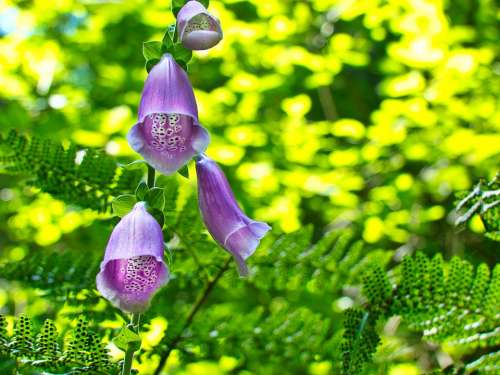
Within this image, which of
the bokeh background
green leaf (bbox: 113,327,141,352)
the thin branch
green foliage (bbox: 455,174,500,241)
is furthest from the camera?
the bokeh background

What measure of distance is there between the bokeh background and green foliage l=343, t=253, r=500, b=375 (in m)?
0.85

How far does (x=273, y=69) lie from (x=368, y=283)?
1.36m

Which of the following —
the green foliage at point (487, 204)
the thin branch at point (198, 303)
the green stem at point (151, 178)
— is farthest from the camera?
A: the thin branch at point (198, 303)

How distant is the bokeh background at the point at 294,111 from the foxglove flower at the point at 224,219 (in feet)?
3.19

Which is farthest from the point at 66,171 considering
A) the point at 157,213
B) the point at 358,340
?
the point at 358,340

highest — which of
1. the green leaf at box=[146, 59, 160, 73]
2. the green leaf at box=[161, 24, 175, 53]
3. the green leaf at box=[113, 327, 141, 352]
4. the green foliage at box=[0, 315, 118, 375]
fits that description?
the green leaf at box=[161, 24, 175, 53]

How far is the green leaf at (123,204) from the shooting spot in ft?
2.38

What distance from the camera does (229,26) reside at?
199 centimetres

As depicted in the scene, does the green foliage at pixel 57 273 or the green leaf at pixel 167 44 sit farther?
the green foliage at pixel 57 273

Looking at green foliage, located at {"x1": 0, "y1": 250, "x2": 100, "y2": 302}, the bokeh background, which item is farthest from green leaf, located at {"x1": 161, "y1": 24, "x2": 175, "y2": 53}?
the bokeh background

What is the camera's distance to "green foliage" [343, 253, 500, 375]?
2.97ft

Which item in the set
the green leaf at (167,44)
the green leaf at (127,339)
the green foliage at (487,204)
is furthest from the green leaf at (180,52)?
the green foliage at (487,204)

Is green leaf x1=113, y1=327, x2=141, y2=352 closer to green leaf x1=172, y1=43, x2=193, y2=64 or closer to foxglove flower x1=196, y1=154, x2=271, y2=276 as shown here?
foxglove flower x1=196, y1=154, x2=271, y2=276

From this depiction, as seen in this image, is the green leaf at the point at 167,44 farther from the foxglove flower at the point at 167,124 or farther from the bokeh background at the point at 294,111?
the bokeh background at the point at 294,111
